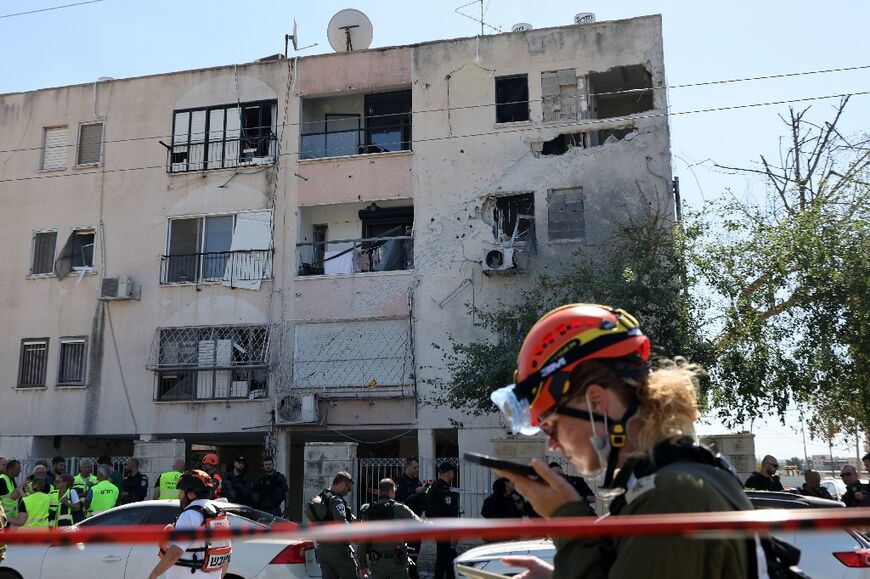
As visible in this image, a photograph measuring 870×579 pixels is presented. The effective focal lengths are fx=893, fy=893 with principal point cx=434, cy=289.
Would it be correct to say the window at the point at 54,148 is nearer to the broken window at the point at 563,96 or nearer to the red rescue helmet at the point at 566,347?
the broken window at the point at 563,96

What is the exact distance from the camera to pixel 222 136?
82.2ft

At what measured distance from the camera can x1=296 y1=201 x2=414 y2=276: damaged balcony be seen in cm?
2355

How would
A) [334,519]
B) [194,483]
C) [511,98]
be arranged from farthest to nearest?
1. [511,98]
2. [334,519]
3. [194,483]

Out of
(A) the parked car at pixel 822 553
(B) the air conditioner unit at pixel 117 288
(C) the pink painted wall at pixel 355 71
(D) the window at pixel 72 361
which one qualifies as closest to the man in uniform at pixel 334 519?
(A) the parked car at pixel 822 553

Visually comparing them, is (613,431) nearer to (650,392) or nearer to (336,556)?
(650,392)

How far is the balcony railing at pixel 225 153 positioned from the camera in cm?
2462

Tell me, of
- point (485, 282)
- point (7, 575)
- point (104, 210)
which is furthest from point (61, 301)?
point (7, 575)

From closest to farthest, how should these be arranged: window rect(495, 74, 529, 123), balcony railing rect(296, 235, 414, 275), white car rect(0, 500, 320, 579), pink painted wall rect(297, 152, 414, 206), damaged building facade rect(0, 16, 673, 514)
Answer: white car rect(0, 500, 320, 579)
damaged building facade rect(0, 16, 673, 514)
window rect(495, 74, 529, 123)
balcony railing rect(296, 235, 414, 275)
pink painted wall rect(297, 152, 414, 206)

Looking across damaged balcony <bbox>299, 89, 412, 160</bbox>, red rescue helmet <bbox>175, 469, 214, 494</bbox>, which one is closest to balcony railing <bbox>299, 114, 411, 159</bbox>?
damaged balcony <bbox>299, 89, 412, 160</bbox>

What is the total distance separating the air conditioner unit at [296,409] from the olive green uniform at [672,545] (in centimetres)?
2046

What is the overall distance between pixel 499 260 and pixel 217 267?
312 inches

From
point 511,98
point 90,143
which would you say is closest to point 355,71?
point 511,98

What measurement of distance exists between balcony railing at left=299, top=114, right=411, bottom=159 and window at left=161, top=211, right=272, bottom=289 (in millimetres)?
2311

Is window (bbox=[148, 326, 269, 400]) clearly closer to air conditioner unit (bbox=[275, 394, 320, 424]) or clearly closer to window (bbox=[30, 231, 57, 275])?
air conditioner unit (bbox=[275, 394, 320, 424])
